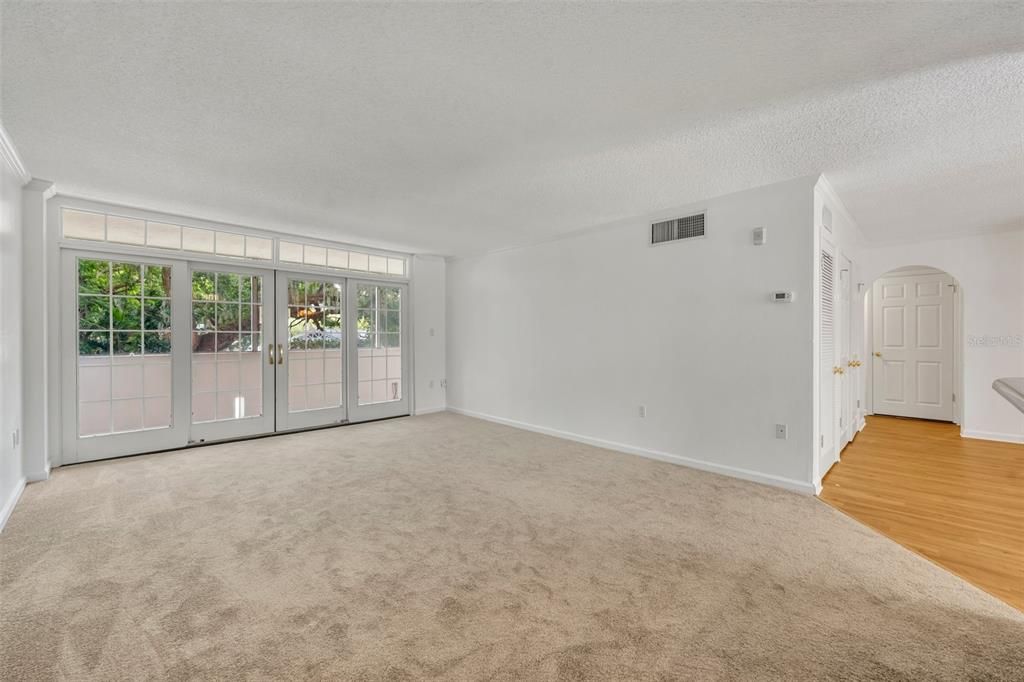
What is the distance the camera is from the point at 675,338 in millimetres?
4242

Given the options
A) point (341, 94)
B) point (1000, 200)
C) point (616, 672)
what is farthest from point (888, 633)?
point (1000, 200)

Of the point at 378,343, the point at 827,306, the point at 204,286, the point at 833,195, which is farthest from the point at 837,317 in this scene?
the point at 204,286

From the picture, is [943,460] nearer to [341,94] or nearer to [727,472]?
[727,472]

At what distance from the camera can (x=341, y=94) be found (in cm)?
222

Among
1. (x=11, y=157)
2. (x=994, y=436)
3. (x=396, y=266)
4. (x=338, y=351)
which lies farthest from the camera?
(x=396, y=266)

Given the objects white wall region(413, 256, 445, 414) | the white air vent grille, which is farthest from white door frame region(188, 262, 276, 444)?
the white air vent grille

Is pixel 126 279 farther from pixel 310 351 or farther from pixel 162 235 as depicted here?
pixel 310 351

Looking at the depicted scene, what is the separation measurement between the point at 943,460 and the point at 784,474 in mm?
2293

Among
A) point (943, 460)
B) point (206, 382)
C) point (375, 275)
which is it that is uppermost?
point (375, 275)

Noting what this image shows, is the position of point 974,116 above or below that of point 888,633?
above

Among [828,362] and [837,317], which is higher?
[837,317]

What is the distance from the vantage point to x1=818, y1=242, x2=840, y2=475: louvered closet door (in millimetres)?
3707

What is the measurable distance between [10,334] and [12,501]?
122 cm

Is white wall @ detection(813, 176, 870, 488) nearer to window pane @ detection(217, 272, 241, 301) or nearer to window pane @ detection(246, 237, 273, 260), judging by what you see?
window pane @ detection(246, 237, 273, 260)
